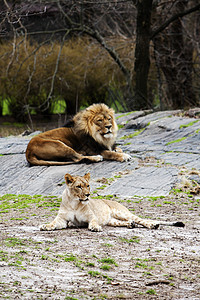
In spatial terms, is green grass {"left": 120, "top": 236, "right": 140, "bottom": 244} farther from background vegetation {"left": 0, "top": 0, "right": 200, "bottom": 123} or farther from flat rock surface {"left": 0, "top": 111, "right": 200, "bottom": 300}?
background vegetation {"left": 0, "top": 0, "right": 200, "bottom": 123}

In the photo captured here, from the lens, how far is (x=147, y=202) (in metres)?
8.05

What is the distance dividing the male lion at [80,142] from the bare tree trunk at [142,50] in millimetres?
7134

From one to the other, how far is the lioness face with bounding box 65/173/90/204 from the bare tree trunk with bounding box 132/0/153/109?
38.7 ft

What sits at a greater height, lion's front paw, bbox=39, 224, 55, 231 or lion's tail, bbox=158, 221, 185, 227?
lion's front paw, bbox=39, 224, 55, 231

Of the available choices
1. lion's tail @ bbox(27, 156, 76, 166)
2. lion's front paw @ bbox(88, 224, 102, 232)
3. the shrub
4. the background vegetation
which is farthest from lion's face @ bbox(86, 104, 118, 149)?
the shrub

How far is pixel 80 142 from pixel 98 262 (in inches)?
230

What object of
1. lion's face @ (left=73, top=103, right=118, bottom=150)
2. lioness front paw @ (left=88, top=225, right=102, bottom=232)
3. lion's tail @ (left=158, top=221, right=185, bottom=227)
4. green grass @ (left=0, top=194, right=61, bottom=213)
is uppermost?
lion's face @ (left=73, top=103, right=118, bottom=150)

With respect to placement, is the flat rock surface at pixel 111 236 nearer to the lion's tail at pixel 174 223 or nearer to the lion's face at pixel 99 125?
the lion's tail at pixel 174 223

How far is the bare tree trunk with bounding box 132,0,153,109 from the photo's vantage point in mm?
16719

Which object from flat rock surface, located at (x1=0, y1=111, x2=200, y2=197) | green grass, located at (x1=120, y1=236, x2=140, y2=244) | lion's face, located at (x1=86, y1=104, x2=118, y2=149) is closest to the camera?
green grass, located at (x1=120, y1=236, x2=140, y2=244)

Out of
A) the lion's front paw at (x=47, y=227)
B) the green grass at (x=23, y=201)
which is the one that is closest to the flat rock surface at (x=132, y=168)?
the green grass at (x=23, y=201)

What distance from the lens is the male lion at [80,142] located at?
9.99 metres

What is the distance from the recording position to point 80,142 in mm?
10406

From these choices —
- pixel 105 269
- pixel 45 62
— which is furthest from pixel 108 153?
pixel 45 62
